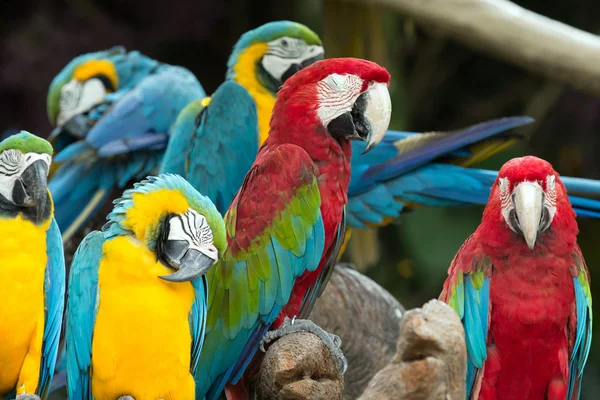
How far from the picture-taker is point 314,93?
7.19 ft

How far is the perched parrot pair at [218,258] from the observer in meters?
1.81

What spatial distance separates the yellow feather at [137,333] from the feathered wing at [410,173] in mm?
1498

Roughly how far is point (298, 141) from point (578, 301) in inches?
28.6

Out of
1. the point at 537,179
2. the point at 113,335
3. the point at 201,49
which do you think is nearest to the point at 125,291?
the point at 113,335

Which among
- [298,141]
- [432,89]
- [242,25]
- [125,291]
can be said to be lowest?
[432,89]

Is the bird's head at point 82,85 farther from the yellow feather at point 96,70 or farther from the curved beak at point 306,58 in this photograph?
the curved beak at point 306,58

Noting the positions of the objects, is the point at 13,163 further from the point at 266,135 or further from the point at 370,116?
the point at 266,135

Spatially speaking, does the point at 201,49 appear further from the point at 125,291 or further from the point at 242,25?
the point at 125,291

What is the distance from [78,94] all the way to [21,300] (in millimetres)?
2364

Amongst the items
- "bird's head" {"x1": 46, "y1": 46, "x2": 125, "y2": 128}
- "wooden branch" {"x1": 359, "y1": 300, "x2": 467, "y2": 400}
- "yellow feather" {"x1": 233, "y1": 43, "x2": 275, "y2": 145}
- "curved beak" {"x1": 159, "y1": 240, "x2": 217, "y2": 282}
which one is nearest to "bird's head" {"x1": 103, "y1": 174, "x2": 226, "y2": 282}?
"curved beak" {"x1": 159, "y1": 240, "x2": 217, "y2": 282}

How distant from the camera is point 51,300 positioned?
1960 millimetres

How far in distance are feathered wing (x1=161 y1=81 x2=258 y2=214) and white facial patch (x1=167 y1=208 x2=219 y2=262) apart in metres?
1.13

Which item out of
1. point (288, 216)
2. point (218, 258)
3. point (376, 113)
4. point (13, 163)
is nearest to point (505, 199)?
point (376, 113)

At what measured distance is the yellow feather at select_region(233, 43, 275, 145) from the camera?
3.07m
